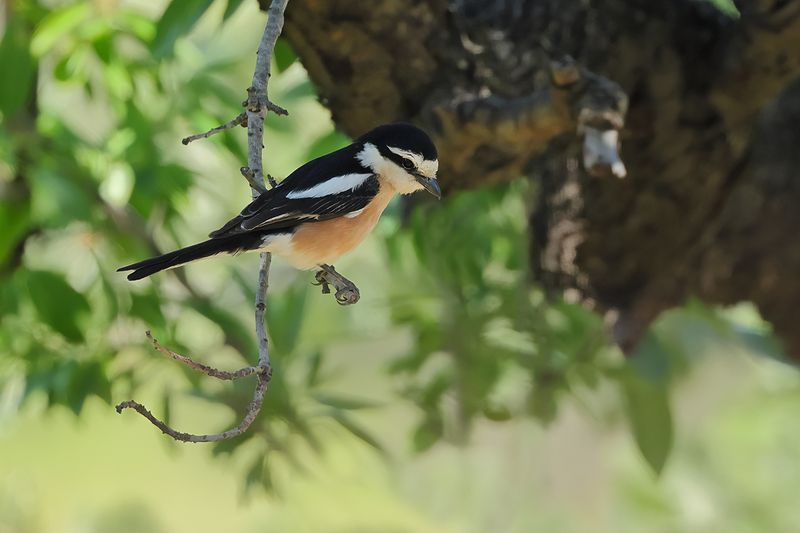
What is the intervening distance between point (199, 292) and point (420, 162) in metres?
1.56

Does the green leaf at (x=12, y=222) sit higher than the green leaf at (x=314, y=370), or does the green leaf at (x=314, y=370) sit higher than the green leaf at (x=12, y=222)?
the green leaf at (x=12, y=222)

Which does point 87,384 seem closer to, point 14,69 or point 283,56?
point 14,69

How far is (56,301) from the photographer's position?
314 cm

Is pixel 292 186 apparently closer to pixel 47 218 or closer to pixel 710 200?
pixel 47 218

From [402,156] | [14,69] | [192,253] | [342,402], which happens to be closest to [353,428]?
[342,402]

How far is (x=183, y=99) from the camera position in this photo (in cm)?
365

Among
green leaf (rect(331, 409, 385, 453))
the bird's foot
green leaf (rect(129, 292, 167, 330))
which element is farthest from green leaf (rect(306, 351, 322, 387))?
the bird's foot

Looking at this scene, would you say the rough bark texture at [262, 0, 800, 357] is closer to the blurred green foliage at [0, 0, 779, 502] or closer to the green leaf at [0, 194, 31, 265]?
the blurred green foliage at [0, 0, 779, 502]

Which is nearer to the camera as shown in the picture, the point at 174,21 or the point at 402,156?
the point at 402,156

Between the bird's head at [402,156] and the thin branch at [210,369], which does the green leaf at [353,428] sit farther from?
the thin branch at [210,369]

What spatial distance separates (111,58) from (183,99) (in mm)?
353

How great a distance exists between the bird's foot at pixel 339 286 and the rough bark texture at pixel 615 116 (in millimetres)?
504

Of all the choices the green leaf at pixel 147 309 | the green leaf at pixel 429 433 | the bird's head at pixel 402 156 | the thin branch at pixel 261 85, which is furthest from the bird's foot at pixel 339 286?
the green leaf at pixel 429 433

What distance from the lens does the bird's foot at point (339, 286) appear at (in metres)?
2.38
